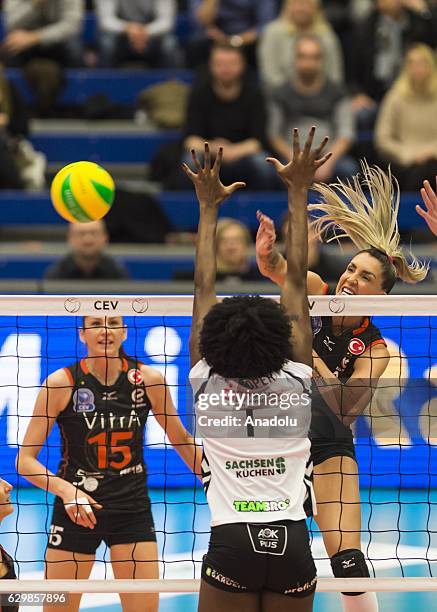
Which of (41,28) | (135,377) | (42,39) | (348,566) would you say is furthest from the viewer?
(41,28)

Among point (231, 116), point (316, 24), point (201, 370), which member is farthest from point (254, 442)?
point (316, 24)

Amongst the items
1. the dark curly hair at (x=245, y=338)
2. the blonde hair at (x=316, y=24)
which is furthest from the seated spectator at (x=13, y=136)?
the dark curly hair at (x=245, y=338)

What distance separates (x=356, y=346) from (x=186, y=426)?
1142 mm

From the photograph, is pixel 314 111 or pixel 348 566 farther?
pixel 314 111

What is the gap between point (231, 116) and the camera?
12422 millimetres

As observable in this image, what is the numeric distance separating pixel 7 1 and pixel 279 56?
3118 millimetres

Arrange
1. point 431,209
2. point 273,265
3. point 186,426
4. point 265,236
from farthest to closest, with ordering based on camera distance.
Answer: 1. point 186,426
2. point 273,265
3. point 431,209
4. point 265,236

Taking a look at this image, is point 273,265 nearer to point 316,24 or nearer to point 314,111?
point 314,111

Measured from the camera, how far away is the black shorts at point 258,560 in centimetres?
468

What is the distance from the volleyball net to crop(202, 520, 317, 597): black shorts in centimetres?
128

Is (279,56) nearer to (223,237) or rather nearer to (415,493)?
(223,237)

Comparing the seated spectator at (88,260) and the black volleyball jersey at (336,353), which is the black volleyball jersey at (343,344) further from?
the seated spectator at (88,260)

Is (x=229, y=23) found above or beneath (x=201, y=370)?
above

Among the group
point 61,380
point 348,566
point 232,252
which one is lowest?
point 348,566
